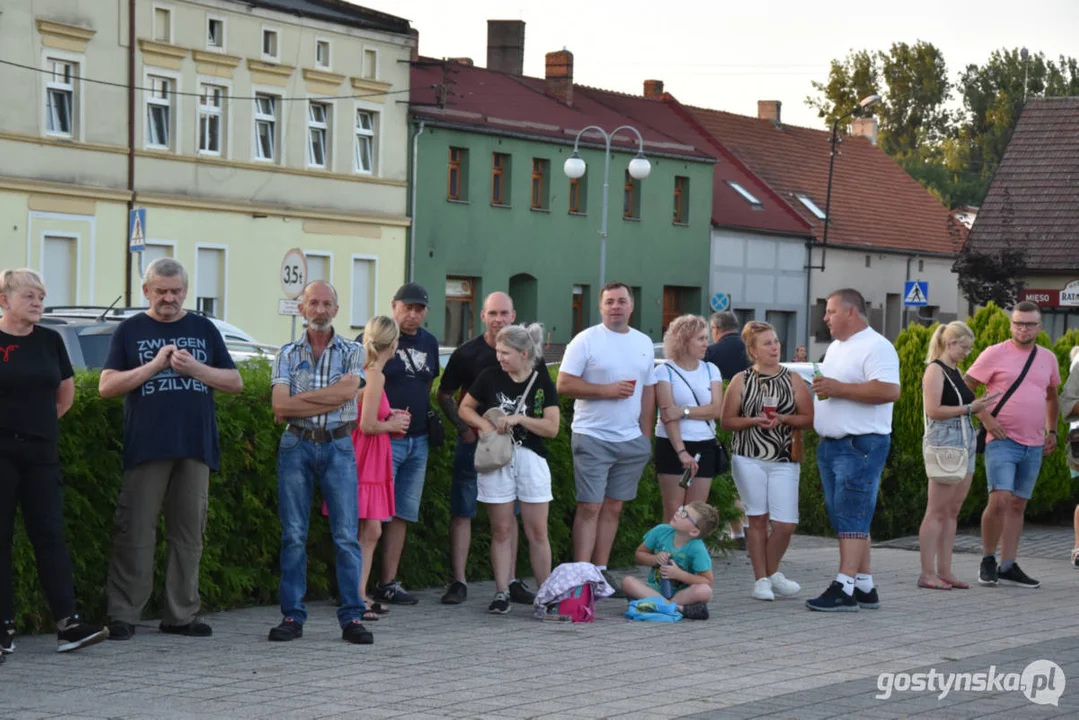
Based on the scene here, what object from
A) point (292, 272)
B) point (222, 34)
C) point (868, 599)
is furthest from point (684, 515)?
point (222, 34)

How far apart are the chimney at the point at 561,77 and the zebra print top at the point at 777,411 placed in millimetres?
44343

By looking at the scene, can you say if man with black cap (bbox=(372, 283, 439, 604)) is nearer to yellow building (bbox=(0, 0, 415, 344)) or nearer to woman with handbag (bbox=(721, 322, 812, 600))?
woman with handbag (bbox=(721, 322, 812, 600))

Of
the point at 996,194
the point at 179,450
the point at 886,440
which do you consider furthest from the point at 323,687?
the point at 996,194

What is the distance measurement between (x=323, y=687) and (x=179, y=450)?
5.87 feet

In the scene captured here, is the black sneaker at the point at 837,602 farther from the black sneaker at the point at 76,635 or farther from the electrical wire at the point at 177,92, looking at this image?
the electrical wire at the point at 177,92

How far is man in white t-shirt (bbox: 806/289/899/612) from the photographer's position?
1122 cm

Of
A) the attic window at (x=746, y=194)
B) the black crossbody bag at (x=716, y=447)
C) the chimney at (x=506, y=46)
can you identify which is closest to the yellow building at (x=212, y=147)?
the chimney at (x=506, y=46)

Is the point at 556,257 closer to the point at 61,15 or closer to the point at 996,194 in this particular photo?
the point at 996,194

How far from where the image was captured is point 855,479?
445 inches

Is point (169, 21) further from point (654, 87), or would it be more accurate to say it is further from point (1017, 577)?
point (1017, 577)

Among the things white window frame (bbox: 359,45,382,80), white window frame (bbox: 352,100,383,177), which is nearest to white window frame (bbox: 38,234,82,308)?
white window frame (bbox: 352,100,383,177)

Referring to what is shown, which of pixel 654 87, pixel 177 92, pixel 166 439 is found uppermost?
pixel 654 87

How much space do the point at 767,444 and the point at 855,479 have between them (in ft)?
2.14

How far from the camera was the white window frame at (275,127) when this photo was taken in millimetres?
42469
